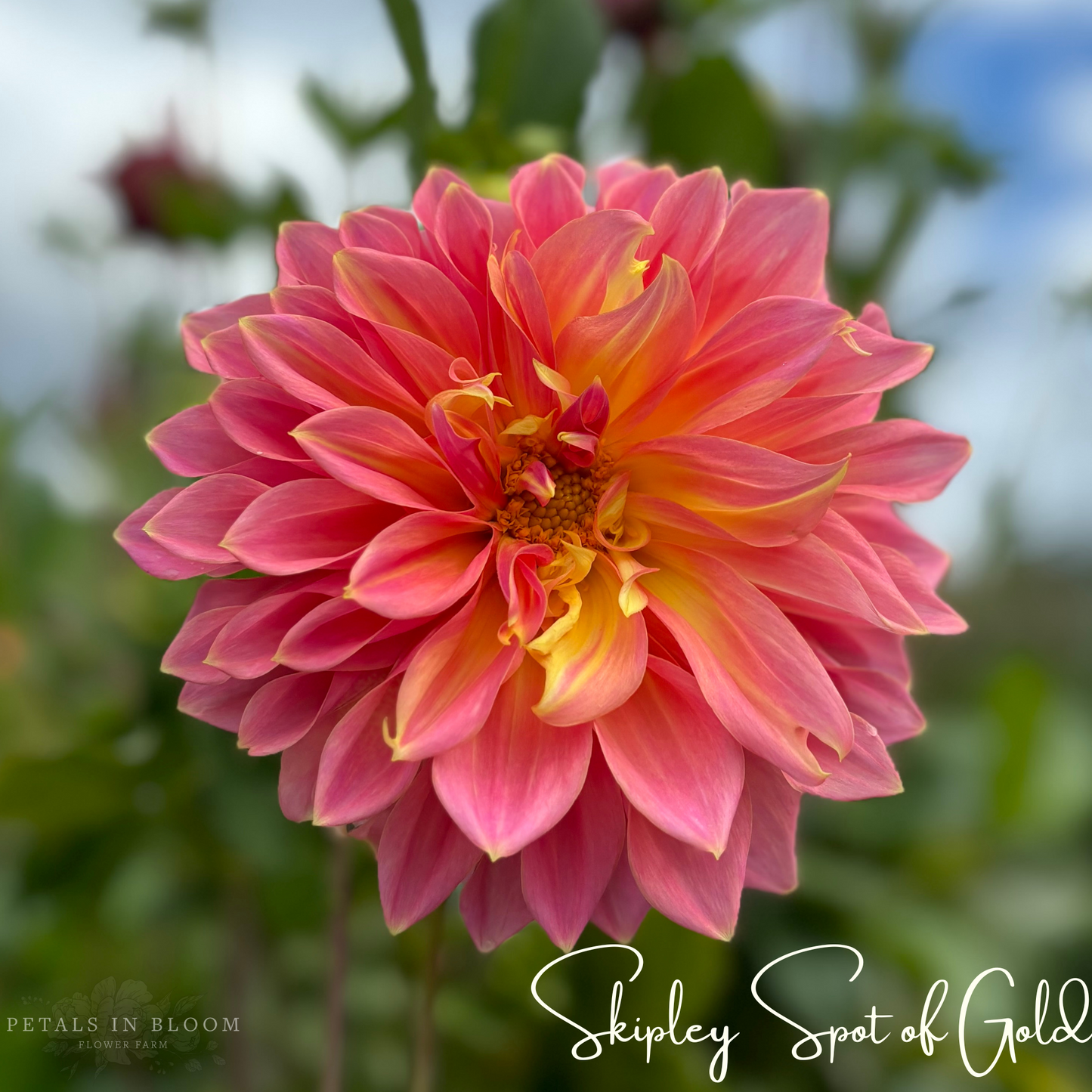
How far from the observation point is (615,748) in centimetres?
35

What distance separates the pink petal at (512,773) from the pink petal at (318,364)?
0.12 metres

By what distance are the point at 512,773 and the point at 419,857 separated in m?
0.05

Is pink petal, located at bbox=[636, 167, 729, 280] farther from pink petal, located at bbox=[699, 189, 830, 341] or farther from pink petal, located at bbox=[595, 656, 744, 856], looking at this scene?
pink petal, located at bbox=[595, 656, 744, 856]

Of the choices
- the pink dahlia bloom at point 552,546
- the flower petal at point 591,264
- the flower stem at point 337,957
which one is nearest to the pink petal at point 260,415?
the pink dahlia bloom at point 552,546

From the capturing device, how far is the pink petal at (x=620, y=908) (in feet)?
1.25

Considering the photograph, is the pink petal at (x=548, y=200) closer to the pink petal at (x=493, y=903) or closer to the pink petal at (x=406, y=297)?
the pink petal at (x=406, y=297)

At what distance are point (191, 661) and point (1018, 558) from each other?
105cm

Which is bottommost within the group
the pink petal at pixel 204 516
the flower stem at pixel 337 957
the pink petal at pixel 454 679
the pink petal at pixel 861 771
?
the flower stem at pixel 337 957

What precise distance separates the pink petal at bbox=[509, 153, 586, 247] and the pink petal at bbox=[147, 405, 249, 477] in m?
0.15

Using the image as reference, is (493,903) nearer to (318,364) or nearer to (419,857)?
(419,857)

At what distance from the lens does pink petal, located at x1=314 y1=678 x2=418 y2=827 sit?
12.8 inches

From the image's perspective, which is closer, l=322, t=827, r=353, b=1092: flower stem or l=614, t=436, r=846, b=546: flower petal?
l=614, t=436, r=846, b=546: flower petal

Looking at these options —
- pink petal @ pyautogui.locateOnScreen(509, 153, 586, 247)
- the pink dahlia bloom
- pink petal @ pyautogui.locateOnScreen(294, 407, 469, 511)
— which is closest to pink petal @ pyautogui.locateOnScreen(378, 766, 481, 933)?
the pink dahlia bloom

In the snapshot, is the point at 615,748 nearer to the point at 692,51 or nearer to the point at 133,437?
the point at 692,51
